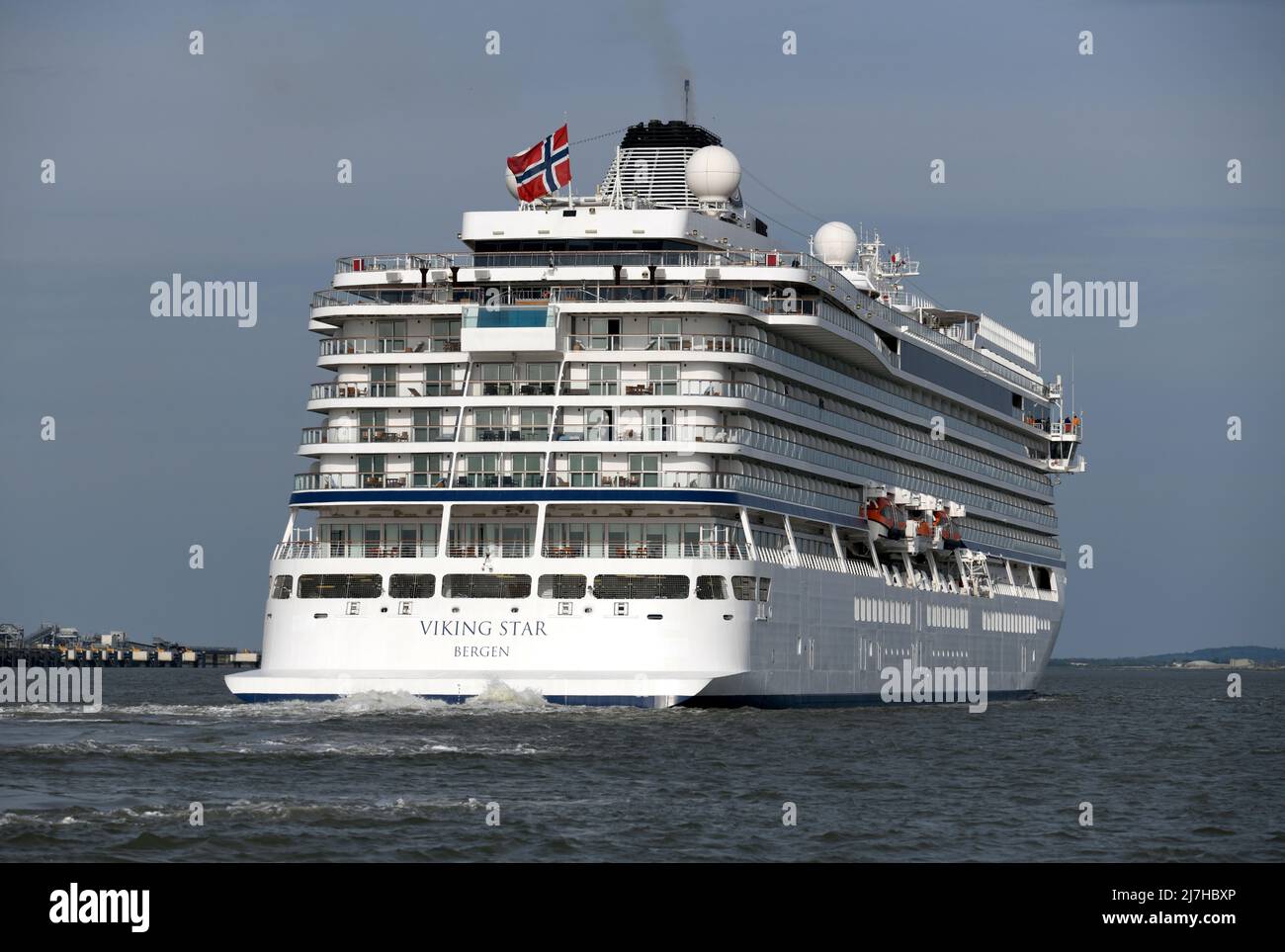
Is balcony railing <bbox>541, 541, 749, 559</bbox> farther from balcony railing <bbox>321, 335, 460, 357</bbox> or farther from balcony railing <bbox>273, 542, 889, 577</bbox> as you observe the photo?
balcony railing <bbox>321, 335, 460, 357</bbox>

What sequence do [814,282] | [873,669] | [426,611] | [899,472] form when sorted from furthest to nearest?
[899,472], [873,669], [814,282], [426,611]

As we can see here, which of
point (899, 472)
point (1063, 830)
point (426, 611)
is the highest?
point (899, 472)

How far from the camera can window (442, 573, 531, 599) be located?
5547 cm

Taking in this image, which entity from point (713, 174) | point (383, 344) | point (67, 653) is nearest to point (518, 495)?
point (383, 344)

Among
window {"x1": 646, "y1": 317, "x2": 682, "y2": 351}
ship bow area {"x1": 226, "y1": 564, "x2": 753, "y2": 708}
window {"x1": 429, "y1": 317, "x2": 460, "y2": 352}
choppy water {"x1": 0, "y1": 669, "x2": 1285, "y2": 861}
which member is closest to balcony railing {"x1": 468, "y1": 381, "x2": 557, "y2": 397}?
window {"x1": 429, "y1": 317, "x2": 460, "y2": 352}

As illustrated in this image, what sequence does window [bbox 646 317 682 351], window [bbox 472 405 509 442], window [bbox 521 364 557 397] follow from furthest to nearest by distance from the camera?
window [bbox 646 317 682 351] < window [bbox 521 364 557 397] < window [bbox 472 405 509 442]

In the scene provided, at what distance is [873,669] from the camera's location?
69.9 metres

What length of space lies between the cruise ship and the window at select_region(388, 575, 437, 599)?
62 millimetres

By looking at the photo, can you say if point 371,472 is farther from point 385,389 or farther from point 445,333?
point 445,333

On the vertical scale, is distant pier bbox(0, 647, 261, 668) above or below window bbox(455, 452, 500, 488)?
below

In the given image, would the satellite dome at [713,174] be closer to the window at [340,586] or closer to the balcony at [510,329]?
the balcony at [510,329]
